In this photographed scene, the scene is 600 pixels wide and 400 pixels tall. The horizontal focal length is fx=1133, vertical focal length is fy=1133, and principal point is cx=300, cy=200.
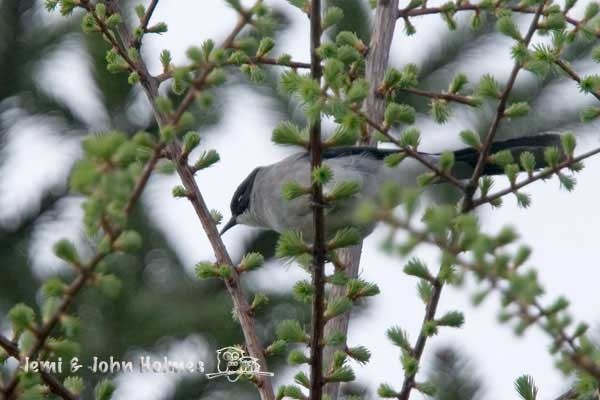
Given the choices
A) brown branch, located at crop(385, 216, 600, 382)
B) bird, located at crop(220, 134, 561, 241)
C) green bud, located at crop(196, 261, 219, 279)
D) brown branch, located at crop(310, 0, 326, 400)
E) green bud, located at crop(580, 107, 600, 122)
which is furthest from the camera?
bird, located at crop(220, 134, 561, 241)

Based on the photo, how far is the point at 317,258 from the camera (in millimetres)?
2488

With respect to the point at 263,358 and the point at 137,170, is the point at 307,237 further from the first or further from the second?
the point at 137,170

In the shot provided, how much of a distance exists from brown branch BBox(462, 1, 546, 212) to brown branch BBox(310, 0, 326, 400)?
0.31 meters

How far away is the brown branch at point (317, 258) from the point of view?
7.54ft

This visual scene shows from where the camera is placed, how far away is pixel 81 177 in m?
1.61

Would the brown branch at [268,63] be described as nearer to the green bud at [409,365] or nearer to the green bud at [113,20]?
the green bud at [113,20]

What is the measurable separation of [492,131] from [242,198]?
262 cm

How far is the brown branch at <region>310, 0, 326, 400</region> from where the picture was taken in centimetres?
230

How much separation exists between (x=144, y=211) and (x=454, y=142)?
5.94ft

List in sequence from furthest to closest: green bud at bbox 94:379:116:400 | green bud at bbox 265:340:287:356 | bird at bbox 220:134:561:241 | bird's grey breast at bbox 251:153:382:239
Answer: bird's grey breast at bbox 251:153:382:239 < bird at bbox 220:134:561:241 < green bud at bbox 265:340:287:356 < green bud at bbox 94:379:116:400

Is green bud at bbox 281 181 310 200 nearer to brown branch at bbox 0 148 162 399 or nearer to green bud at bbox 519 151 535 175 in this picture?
green bud at bbox 519 151 535 175

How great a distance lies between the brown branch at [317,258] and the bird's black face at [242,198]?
229 centimetres

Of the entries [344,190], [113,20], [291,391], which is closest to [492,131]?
[344,190]

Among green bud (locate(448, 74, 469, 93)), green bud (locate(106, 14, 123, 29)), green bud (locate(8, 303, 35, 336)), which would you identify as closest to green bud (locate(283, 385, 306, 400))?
green bud (locate(8, 303, 35, 336))
